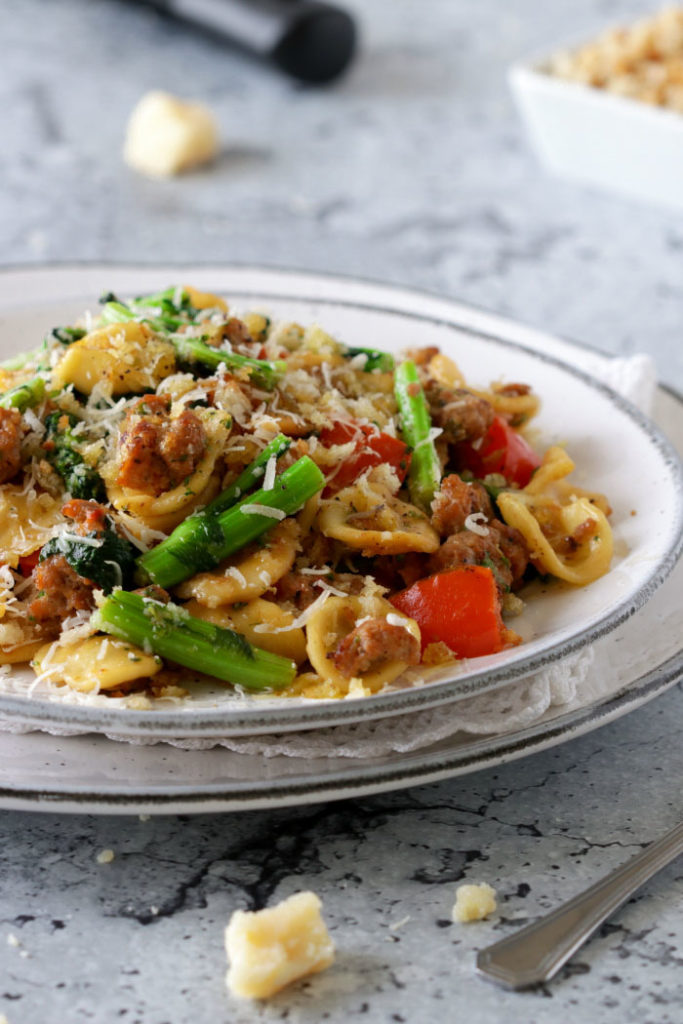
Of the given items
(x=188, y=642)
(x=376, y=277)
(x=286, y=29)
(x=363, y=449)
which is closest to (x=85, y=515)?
(x=188, y=642)

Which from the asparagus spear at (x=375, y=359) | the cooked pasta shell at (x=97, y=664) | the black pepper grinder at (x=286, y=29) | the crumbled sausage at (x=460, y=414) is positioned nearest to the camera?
the cooked pasta shell at (x=97, y=664)

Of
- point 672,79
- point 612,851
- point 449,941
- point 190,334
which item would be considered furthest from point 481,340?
point 672,79

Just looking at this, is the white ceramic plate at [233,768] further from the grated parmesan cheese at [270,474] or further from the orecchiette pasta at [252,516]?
the grated parmesan cheese at [270,474]

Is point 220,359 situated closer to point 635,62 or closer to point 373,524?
point 373,524

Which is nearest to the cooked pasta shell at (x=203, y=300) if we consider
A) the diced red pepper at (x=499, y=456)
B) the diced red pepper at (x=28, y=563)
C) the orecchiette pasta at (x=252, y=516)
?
the orecchiette pasta at (x=252, y=516)

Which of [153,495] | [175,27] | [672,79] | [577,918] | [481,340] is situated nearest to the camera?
[577,918]

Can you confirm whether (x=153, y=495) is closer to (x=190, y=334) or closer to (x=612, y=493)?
(x=190, y=334)
